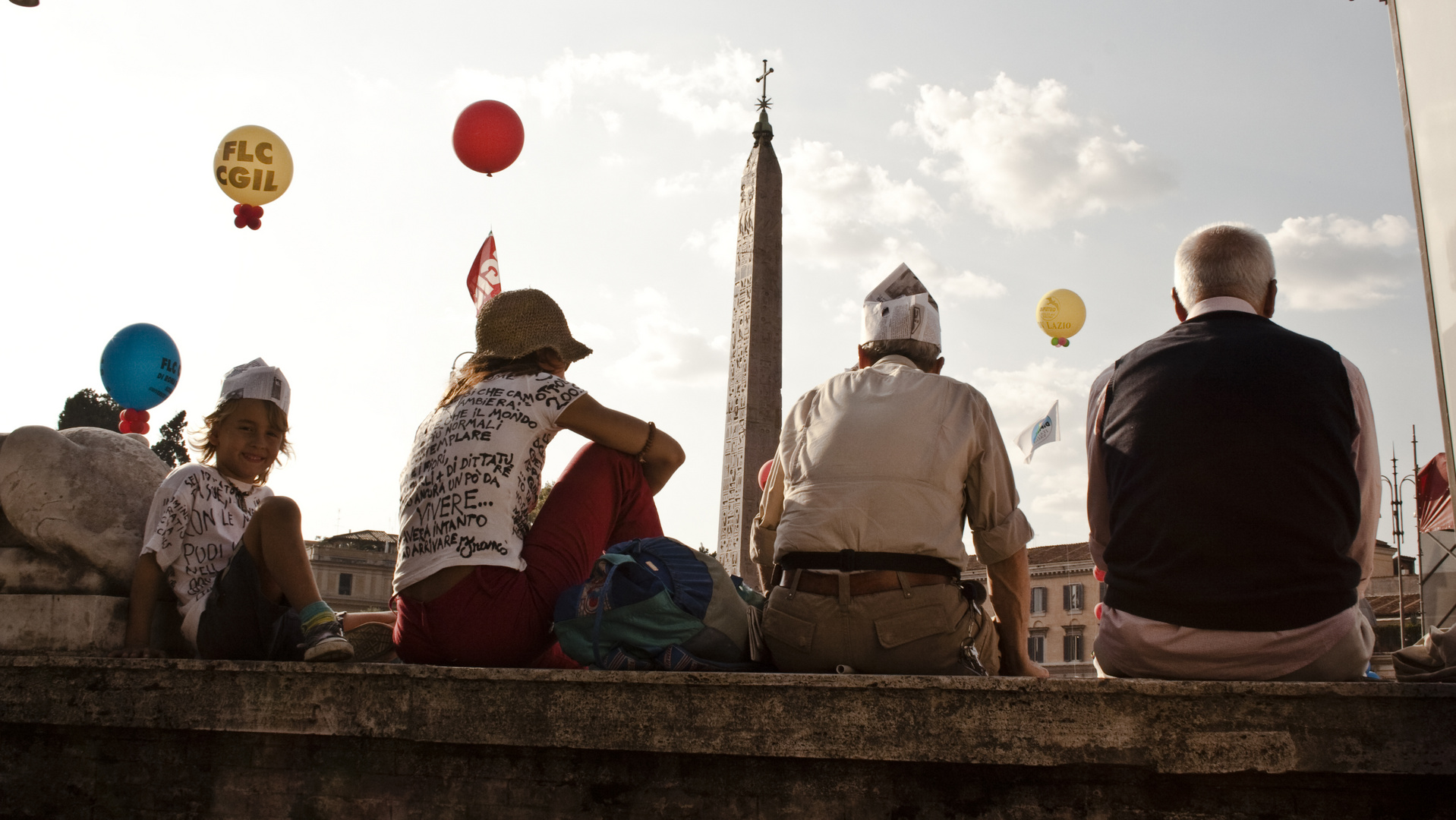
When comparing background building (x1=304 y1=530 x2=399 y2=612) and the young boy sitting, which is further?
background building (x1=304 y1=530 x2=399 y2=612)

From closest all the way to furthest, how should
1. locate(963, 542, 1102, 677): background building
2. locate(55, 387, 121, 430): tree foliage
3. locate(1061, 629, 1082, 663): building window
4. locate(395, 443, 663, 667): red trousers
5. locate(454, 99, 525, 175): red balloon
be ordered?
1. locate(395, 443, 663, 667): red trousers
2. locate(454, 99, 525, 175): red balloon
3. locate(55, 387, 121, 430): tree foliage
4. locate(963, 542, 1102, 677): background building
5. locate(1061, 629, 1082, 663): building window

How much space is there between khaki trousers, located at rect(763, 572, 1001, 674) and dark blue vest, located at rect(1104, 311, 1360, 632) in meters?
0.43

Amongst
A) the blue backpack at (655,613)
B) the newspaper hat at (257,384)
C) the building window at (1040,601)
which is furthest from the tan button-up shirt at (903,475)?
the building window at (1040,601)

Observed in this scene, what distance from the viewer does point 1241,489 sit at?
241 centimetres

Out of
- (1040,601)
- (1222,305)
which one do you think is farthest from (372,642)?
(1040,601)

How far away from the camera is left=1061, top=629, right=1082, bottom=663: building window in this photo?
1849 inches

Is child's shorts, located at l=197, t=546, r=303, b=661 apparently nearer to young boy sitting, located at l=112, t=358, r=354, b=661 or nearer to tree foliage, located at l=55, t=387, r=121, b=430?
young boy sitting, located at l=112, t=358, r=354, b=661

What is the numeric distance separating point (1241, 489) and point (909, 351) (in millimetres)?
1122

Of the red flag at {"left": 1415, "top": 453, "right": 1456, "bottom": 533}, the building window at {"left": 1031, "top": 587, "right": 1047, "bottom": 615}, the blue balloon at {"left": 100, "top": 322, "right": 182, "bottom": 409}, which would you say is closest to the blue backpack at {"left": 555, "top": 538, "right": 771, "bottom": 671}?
the blue balloon at {"left": 100, "top": 322, "right": 182, "bottom": 409}

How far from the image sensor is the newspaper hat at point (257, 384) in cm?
365

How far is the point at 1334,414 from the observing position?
8.04 ft

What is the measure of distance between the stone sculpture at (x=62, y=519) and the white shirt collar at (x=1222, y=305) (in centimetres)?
323

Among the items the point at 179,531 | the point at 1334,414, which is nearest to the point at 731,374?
the point at 179,531

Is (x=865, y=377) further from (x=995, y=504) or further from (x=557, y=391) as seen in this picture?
(x=557, y=391)
